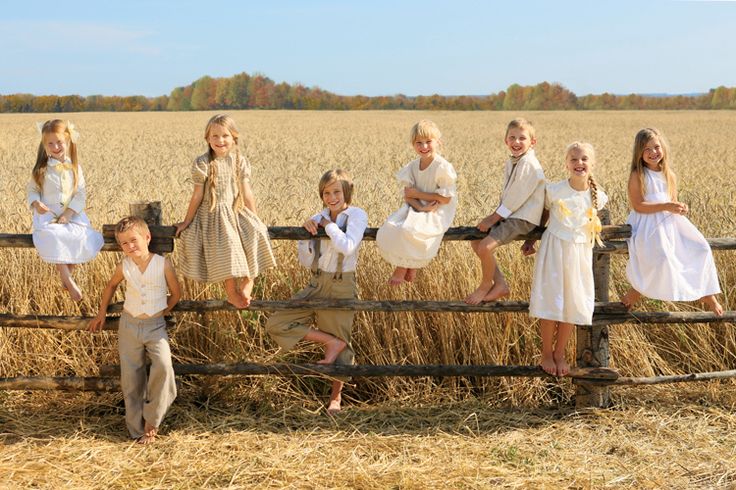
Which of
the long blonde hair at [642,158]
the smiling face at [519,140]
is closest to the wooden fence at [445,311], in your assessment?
the long blonde hair at [642,158]

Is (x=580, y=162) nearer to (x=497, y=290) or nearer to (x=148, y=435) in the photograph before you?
(x=497, y=290)

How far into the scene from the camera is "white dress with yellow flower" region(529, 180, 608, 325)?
432cm

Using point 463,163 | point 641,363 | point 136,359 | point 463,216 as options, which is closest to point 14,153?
point 463,163

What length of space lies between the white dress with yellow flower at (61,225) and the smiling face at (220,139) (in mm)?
907

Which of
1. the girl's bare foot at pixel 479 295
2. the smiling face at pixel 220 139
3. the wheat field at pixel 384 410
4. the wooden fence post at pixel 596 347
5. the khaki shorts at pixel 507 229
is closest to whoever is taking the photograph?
the wheat field at pixel 384 410

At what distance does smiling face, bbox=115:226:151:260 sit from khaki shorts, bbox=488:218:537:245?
1.95 m

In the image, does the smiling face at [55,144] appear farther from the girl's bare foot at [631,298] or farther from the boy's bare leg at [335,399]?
the girl's bare foot at [631,298]

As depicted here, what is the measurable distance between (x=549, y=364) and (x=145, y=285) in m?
2.42

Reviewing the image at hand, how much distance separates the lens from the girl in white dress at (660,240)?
4.38m

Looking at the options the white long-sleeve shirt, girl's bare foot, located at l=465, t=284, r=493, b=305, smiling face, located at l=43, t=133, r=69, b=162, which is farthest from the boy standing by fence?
girl's bare foot, located at l=465, t=284, r=493, b=305

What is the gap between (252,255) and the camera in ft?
14.0

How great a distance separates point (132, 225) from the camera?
4203mm

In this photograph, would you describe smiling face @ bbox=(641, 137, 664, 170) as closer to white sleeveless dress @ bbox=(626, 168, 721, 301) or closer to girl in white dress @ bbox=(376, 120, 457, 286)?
white sleeveless dress @ bbox=(626, 168, 721, 301)

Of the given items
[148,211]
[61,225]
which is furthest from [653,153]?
[61,225]
